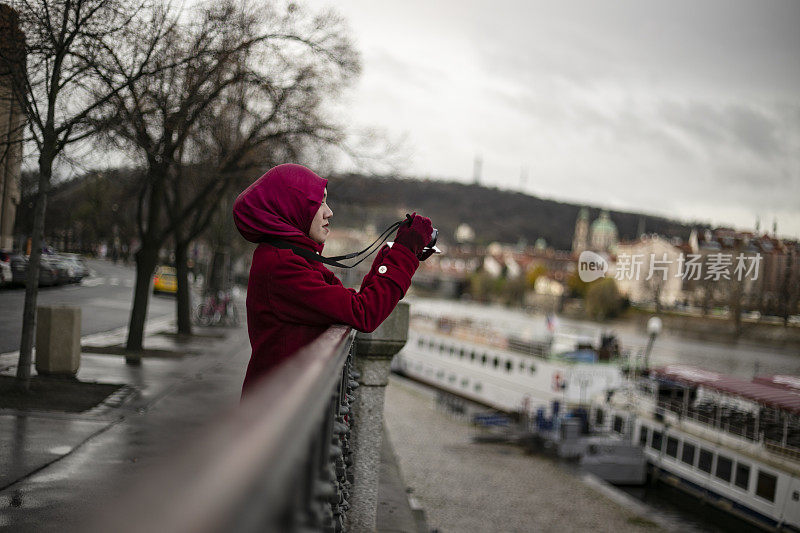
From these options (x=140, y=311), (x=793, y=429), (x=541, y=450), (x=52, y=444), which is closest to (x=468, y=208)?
(x=541, y=450)

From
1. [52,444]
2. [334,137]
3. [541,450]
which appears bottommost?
[541,450]

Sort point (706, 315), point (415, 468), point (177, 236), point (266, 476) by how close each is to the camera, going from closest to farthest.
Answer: point (266, 476), point (706, 315), point (177, 236), point (415, 468)

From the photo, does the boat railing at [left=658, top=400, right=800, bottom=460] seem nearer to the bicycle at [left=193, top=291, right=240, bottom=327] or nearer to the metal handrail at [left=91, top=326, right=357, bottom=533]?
the bicycle at [left=193, top=291, right=240, bottom=327]

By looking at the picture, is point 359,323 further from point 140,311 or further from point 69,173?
point 140,311

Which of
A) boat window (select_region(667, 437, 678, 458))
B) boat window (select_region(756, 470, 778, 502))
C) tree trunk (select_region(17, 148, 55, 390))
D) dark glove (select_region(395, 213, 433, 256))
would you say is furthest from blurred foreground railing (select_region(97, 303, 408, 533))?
boat window (select_region(667, 437, 678, 458))

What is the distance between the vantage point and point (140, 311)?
615 inches

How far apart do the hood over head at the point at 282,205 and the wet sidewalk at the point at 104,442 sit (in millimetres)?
932

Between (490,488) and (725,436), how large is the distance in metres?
8.26

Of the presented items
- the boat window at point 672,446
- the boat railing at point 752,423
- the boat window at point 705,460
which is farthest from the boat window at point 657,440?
the boat window at point 705,460

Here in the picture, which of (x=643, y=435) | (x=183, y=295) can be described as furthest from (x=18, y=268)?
(x=643, y=435)

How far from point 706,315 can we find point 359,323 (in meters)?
11.9

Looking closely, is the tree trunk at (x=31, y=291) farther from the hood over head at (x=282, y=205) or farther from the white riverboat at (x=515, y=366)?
the white riverboat at (x=515, y=366)

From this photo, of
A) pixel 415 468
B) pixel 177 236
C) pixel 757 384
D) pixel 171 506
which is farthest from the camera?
pixel 415 468

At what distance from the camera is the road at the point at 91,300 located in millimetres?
10977
